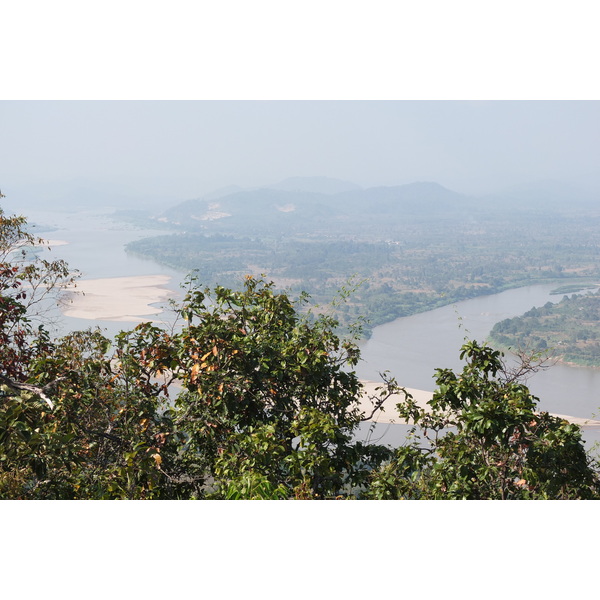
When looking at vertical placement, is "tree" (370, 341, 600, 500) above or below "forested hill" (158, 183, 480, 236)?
below

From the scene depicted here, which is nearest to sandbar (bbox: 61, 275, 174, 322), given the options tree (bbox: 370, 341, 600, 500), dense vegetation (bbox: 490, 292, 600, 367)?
dense vegetation (bbox: 490, 292, 600, 367)

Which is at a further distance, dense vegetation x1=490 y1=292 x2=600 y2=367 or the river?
dense vegetation x1=490 y1=292 x2=600 y2=367

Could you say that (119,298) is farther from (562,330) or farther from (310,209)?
(310,209)

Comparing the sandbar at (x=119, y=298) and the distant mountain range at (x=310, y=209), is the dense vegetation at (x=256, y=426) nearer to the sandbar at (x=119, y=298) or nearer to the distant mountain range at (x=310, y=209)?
the sandbar at (x=119, y=298)

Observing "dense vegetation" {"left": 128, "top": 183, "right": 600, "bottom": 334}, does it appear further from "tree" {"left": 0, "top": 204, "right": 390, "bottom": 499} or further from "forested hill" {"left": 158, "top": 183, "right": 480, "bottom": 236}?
"tree" {"left": 0, "top": 204, "right": 390, "bottom": 499}

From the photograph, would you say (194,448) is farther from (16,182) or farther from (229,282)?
(16,182)

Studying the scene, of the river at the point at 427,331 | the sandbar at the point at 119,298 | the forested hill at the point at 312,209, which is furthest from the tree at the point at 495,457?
the forested hill at the point at 312,209

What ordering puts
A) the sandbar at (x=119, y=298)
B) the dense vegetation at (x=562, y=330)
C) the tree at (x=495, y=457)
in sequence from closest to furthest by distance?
the tree at (x=495, y=457) < the sandbar at (x=119, y=298) < the dense vegetation at (x=562, y=330)

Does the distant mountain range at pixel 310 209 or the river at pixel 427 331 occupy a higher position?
the distant mountain range at pixel 310 209
